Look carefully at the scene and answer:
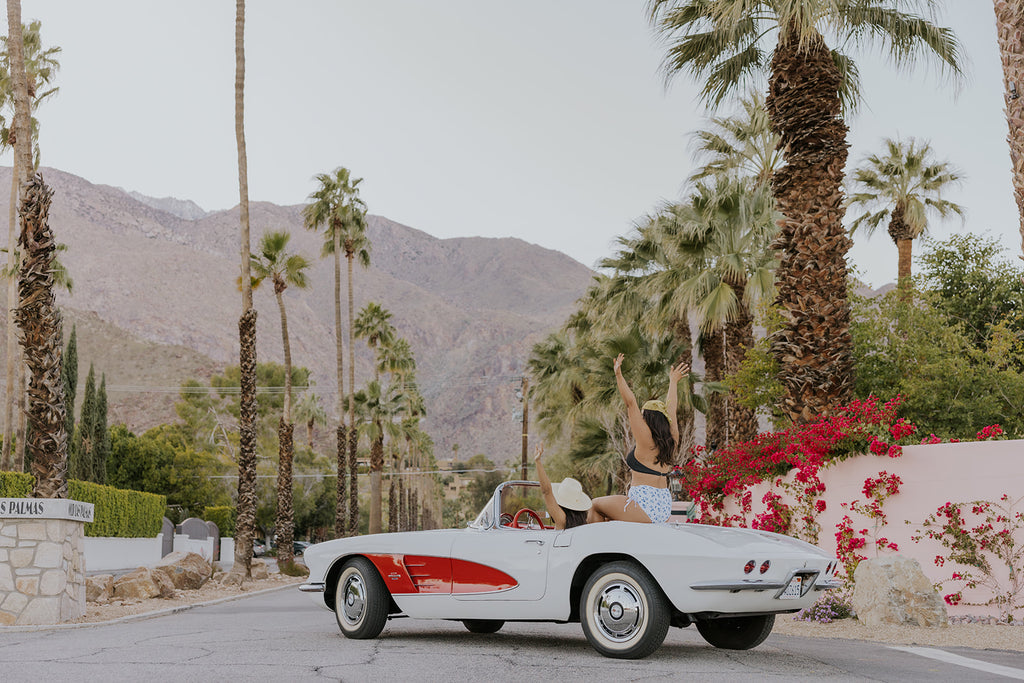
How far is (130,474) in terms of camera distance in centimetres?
5581

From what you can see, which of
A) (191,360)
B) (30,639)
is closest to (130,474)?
(30,639)

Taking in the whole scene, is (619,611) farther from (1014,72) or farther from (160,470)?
(160,470)

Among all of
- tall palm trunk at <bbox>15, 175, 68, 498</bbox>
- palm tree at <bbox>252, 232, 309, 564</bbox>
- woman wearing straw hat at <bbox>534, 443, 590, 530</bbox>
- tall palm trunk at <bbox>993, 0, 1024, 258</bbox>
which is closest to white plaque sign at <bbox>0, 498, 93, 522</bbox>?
tall palm trunk at <bbox>15, 175, 68, 498</bbox>

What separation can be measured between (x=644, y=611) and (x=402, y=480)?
269 ft

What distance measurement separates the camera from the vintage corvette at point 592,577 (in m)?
6.45

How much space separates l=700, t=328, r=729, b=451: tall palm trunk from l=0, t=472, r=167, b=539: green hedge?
17.5 metres

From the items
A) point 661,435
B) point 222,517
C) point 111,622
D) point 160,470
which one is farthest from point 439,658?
point 222,517

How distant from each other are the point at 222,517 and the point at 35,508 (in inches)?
1953

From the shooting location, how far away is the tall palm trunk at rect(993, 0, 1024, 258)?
11.2 meters

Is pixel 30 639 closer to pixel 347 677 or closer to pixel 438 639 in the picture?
pixel 438 639

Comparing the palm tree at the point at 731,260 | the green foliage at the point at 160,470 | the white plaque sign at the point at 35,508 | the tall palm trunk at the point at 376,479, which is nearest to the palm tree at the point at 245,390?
the palm tree at the point at 731,260

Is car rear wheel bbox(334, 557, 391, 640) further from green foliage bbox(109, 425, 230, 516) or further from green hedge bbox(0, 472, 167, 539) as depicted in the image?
green foliage bbox(109, 425, 230, 516)

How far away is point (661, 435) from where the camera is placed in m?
7.50

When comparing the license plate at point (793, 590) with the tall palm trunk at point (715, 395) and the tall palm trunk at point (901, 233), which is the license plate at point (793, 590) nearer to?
the tall palm trunk at point (715, 395)
